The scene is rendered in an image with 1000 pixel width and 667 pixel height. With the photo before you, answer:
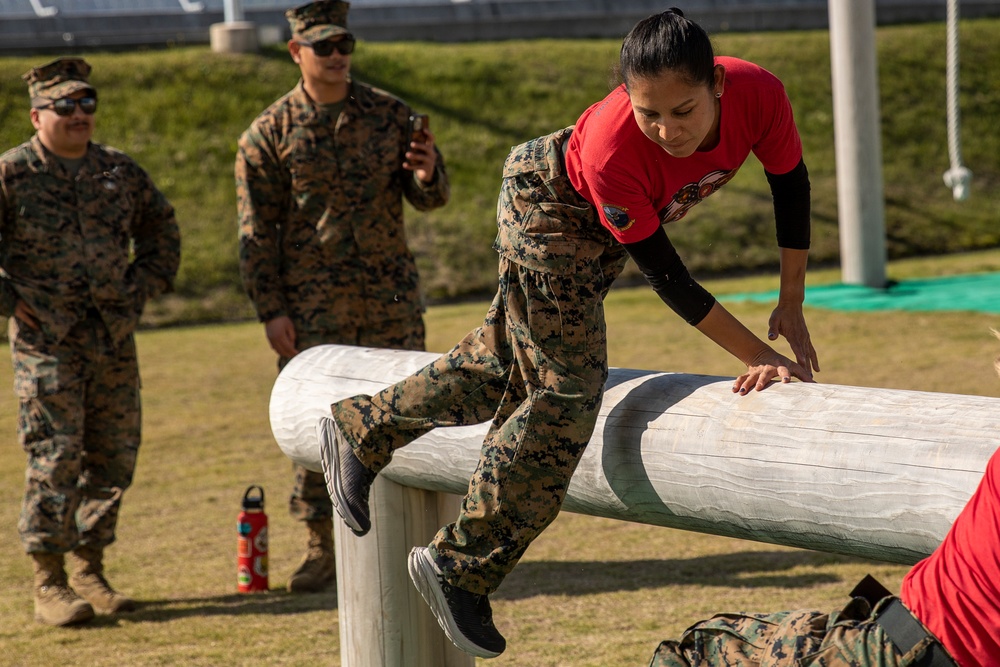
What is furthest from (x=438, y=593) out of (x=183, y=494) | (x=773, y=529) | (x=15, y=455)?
(x=15, y=455)

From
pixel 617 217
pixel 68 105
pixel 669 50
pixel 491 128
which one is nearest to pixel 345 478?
pixel 617 217

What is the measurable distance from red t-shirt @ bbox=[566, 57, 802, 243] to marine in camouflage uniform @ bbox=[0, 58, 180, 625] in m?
2.65

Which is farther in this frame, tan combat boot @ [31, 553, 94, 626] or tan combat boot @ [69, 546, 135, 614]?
tan combat boot @ [69, 546, 135, 614]

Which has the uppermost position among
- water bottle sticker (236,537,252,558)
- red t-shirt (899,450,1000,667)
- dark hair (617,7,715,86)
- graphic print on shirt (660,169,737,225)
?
dark hair (617,7,715,86)

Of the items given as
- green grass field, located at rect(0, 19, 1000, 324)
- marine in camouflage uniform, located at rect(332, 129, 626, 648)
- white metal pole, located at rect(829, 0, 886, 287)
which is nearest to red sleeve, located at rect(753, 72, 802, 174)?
marine in camouflage uniform, located at rect(332, 129, 626, 648)

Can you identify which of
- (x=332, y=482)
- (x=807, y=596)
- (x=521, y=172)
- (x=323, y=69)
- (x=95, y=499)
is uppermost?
(x=323, y=69)

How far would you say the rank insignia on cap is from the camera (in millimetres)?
2515

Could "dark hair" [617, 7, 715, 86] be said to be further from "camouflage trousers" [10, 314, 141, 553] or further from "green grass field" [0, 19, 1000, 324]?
"green grass field" [0, 19, 1000, 324]

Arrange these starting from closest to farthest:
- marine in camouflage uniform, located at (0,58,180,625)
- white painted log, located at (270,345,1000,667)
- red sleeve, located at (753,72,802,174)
Answer: white painted log, located at (270,345,1000,667) < red sleeve, located at (753,72,802,174) < marine in camouflage uniform, located at (0,58,180,625)

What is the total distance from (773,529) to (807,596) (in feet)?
6.78

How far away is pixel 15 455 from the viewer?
7.15 metres

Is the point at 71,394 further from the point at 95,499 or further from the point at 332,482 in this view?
the point at 332,482

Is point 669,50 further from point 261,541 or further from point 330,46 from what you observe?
point 261,541

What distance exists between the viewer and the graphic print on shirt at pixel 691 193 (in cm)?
268
